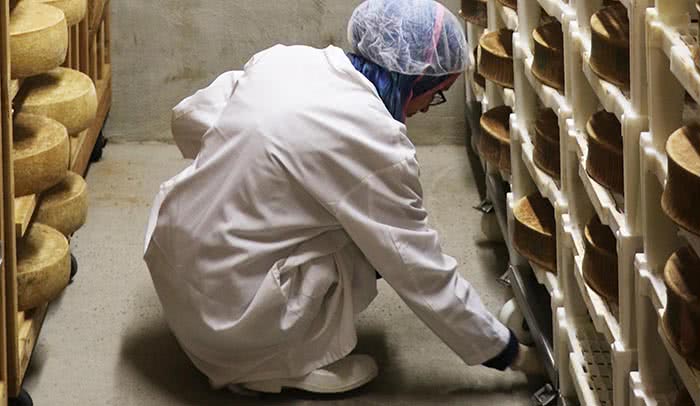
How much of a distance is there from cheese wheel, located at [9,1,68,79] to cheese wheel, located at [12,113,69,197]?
0.45 feet

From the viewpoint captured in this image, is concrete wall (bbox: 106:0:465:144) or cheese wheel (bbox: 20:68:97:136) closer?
cheese wheel (bbox: 20:68:97:136)

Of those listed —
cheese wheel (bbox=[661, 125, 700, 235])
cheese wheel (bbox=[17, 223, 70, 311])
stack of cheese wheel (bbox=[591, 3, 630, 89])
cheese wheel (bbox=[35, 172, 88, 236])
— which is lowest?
cheese wheel (bbox=[35, 172, 88, 236])

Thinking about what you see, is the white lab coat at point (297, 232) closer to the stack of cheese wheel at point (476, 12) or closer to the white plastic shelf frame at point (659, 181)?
the white plastic shelf frame at point (659, 181)

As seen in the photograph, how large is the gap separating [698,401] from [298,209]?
1.12 m

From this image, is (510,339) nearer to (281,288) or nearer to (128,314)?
(281,288)

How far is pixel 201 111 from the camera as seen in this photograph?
2727 millimetres

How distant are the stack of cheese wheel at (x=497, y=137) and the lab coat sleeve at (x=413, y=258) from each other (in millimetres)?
548

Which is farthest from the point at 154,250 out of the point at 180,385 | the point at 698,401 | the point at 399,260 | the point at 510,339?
the point at 698,401

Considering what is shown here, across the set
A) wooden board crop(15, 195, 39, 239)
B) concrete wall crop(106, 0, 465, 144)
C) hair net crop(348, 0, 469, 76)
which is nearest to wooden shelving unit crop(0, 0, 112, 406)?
Answer: wooden board crop(15, 195, 39, 239)

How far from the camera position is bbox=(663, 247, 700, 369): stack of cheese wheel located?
148 cm

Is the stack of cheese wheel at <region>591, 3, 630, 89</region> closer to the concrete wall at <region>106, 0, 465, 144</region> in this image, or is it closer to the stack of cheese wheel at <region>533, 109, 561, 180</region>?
the stack of cheese wheel at <region>533, 109, 561, 180</region>

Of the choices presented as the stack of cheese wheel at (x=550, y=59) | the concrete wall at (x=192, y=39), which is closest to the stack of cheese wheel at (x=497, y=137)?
the stack of cheese wheel at (x=550, y=59)

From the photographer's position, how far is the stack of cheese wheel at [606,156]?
197cm

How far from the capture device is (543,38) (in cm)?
252
